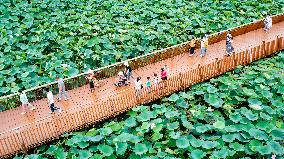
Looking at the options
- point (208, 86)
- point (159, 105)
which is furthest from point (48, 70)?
point (208, 86)

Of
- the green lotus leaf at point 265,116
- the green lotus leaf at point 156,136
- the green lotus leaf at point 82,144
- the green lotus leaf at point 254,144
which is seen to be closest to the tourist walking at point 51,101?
the green lotus leaf at point 82,144

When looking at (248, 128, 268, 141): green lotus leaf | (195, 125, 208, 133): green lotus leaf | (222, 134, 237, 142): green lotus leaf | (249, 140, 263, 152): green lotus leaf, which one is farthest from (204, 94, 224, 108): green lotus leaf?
(249, 140, 263, 152): green lotus leaf

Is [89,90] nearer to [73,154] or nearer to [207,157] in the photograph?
[73,154]

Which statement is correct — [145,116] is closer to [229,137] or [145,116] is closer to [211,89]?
[229,137]

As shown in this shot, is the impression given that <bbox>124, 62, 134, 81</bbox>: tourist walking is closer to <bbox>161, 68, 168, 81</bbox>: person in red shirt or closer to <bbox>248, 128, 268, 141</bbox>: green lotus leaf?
<bbox>161, 68, 168, 81</bbox>: person in red shirt

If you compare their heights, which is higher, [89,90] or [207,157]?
[89,90]

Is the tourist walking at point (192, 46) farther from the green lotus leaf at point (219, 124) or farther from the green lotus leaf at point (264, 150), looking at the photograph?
the green lotus leaf at point (264, 150)

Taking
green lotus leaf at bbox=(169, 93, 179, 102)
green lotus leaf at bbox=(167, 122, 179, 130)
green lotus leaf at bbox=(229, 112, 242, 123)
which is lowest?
green lotus leaf at bbox=(167, 122, 179, 130)
